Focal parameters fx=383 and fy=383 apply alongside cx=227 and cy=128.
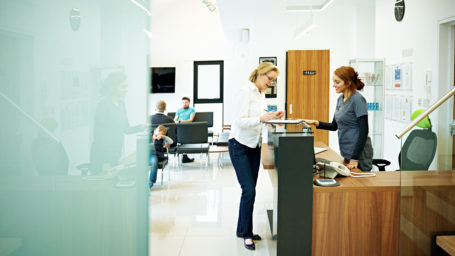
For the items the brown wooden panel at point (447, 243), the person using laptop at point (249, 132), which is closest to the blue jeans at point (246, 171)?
the person using laptop at point (249, 132)

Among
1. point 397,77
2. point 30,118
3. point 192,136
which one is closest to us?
point 30,118

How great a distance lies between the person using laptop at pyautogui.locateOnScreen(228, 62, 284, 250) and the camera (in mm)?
3322

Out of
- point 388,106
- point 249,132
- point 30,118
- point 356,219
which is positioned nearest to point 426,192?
point 356,219

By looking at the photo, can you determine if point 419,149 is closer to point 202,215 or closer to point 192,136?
point 202,215

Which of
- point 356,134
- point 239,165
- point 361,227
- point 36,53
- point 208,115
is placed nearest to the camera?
point 36,53

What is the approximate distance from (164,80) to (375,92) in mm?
6521

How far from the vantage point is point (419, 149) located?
257 centimetres

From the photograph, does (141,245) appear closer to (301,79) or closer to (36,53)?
(36,53)

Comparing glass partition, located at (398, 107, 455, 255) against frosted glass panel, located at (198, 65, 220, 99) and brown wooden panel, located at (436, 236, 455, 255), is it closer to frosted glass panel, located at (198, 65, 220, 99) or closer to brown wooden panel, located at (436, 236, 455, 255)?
brown wooden panel, located at (436, 236, 455, 255)

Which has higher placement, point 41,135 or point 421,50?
point 421,50

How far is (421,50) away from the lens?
17.0 ft

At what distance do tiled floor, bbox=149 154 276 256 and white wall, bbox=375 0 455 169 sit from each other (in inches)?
93.4

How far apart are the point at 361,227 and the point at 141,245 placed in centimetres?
167

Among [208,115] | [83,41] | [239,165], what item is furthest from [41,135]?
[208,115]
